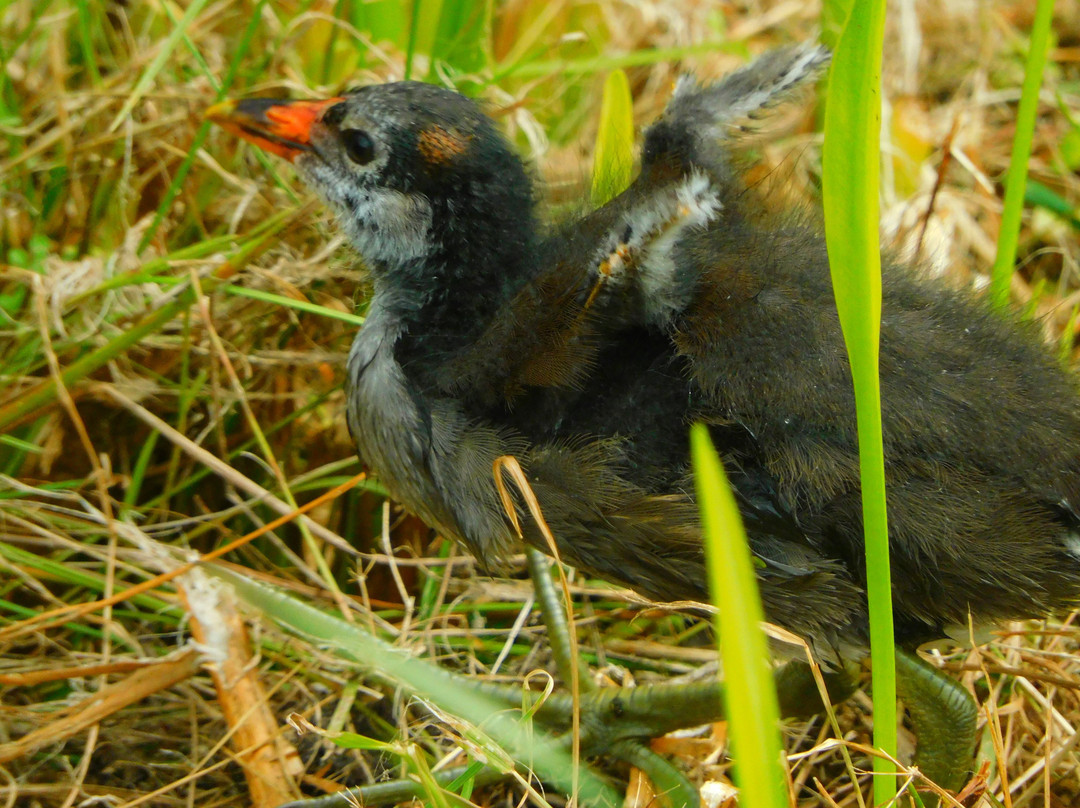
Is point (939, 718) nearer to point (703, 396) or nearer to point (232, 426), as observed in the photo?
point (703, 396)

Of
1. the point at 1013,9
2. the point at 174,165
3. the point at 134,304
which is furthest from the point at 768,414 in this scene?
the point at 1013,9

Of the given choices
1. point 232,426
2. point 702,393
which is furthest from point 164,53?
point 702,393

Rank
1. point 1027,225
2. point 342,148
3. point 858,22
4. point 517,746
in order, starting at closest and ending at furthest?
point 858,22, point 517,746, point 342,148, point 1027,225

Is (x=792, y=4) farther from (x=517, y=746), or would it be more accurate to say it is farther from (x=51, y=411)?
(x=517, y=746)

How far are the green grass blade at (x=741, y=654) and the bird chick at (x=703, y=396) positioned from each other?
1.69 feet

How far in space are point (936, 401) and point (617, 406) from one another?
0.38 metres

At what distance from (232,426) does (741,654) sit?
61.0 inches

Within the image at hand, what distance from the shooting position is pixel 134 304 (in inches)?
78.4

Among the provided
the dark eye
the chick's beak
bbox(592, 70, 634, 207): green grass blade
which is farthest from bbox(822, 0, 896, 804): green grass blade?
the chick's beak

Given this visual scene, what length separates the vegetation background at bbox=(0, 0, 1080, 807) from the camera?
1.67m

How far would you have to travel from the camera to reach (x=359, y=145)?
169 centimetres

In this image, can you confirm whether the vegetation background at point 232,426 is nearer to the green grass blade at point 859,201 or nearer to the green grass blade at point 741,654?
the green grass blade at point 859,201

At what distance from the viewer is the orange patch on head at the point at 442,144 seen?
158 centimetres

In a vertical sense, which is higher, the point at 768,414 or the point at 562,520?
the point at 768,414
